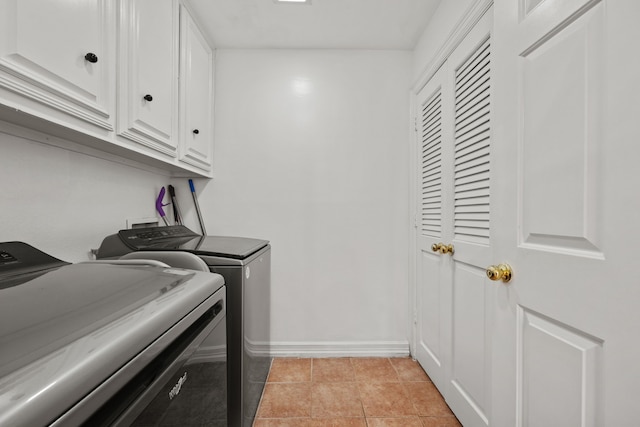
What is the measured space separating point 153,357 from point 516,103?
4.10 ft

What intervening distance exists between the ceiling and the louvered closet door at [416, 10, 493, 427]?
44 cm

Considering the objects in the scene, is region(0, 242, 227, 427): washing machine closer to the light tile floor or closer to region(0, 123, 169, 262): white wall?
region(0, 123, 169, 262): white wall

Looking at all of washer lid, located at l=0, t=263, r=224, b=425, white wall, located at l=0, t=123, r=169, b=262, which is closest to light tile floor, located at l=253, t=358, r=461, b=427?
washer lid, located at l=0, t=263, r=224, b=425

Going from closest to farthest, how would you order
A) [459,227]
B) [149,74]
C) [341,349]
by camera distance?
[149,74]
[459,227]
[341,349]

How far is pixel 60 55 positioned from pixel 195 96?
3.29 ft

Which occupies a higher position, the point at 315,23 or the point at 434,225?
the point at 315,23

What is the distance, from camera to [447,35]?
4.99 feet

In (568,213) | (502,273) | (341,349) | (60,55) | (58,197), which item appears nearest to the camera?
(568,213)

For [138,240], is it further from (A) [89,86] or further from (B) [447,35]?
(B) [447,35]

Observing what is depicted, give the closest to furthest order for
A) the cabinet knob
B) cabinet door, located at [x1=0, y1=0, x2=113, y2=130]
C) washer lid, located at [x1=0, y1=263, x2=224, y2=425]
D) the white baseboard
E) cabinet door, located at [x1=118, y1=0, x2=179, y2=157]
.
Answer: washer lid, located at [x1=0, y1=263, x2=224, y2=425] → cabinet door, located at [x1=0, y1=0, x2=113, y2=130] → the cabinet knob → cabinet door, located at [x1=118, y1=0, x2=179, y2=157] → the white baseboard

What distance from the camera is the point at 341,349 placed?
6.87ft

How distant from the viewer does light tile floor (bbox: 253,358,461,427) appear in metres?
1.46

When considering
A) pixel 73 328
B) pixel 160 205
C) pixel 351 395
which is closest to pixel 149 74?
pixel 160 205

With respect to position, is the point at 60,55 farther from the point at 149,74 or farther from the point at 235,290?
the point at 235,290
